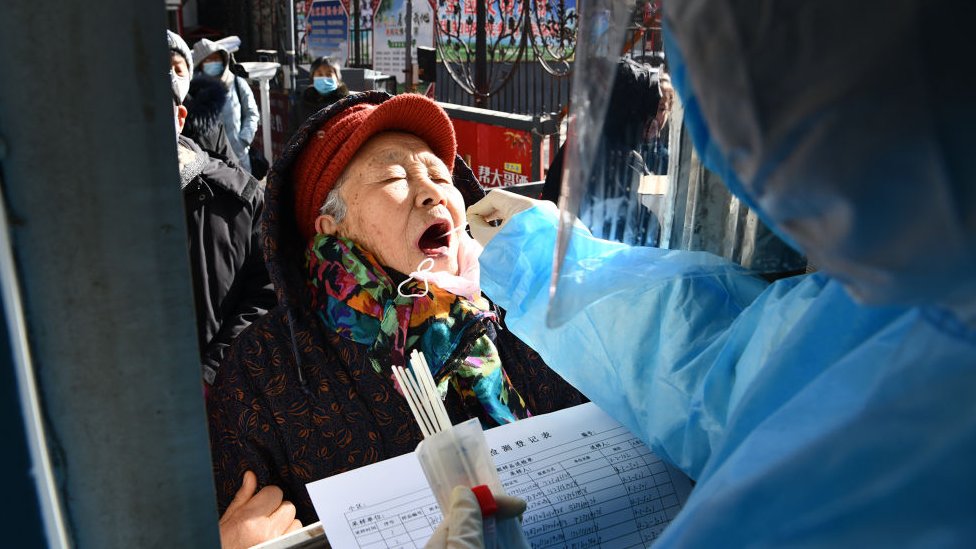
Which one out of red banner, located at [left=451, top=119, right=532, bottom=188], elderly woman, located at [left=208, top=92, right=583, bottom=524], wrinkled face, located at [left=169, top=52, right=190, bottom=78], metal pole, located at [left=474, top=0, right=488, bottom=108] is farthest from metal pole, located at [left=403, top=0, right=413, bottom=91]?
elderly woman, located at [left=208, top=92, right=583, bottom=524]

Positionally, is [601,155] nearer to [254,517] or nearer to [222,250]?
[254,517]

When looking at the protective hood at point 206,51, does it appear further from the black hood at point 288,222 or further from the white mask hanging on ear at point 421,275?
the white mask hanging on ear at point 421,275

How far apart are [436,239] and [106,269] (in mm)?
1684

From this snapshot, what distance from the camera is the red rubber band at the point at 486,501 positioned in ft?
2.99

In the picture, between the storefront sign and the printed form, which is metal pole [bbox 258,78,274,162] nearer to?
the storefront sign

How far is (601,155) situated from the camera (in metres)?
1.00

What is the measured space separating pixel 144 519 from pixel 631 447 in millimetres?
768

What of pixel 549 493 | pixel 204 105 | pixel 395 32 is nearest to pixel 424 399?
pixel 549 493

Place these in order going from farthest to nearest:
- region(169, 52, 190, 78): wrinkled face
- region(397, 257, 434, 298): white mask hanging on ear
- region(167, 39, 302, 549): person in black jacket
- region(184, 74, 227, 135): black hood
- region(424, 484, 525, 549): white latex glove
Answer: region(184, 74, 227, 135): black hood
region(169, 52, 190, 78): wrinkled face
region(167, 39, 302, 549): person in black jacket
region(397, 257, 434, 298): white mask hanging on ear
region(424, 484, 525, 549): white latex glove

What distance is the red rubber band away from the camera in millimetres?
912

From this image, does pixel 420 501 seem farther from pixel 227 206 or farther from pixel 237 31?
pixel 237 31

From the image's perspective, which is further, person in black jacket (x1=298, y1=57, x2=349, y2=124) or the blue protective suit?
person in black jacket (x1=298, y1=57, x2=349, y2=124)

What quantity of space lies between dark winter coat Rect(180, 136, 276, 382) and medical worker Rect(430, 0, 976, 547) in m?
2.18

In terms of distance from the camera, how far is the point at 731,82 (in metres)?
0.58
